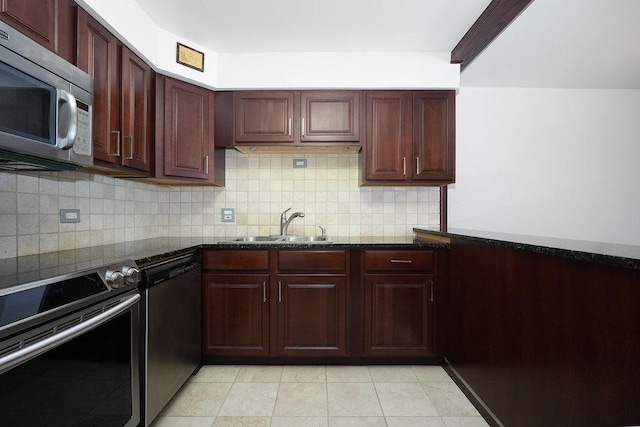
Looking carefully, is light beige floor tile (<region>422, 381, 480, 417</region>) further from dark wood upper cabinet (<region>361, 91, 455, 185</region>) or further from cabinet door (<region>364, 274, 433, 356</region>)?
dark wood upper cabinet (<region>361, 91, 455, 185</region>)

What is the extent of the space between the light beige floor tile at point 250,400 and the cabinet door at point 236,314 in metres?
0.27

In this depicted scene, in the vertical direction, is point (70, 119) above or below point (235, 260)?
above

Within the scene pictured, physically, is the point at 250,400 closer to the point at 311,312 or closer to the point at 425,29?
the point at 311,312

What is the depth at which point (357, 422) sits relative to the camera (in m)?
1.66

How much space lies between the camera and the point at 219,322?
87.6 inches

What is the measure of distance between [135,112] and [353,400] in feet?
7.21

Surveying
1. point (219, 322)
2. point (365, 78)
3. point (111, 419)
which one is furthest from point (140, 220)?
point (365, 78)

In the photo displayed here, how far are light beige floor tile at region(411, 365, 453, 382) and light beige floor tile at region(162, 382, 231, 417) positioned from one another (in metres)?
1.25

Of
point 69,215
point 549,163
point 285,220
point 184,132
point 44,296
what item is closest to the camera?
point 44,296

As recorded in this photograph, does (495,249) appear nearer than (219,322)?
Yes

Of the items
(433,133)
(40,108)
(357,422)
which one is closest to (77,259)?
(40,108)

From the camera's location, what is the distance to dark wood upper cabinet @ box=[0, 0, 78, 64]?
1.20 m

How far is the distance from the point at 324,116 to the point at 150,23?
4.33 ft

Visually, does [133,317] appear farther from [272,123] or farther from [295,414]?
[272,123]
